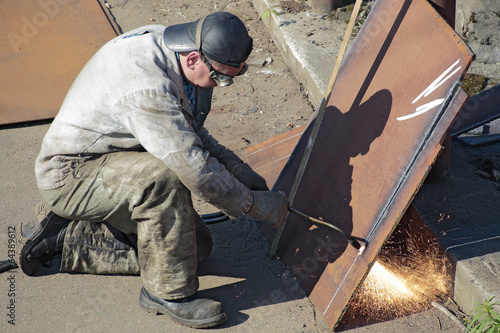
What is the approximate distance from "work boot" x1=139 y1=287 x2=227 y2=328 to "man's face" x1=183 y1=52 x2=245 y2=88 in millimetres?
1158

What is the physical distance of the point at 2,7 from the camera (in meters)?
6.05

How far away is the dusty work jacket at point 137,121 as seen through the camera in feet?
7.97

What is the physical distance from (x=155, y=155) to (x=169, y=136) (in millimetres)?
118

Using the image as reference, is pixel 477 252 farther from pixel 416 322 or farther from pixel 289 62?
pixel 289 62

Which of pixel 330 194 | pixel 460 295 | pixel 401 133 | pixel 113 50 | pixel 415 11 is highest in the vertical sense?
pixel 113 50

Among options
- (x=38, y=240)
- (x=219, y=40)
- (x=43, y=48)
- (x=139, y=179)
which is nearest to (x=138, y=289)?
(x=38, y=240)

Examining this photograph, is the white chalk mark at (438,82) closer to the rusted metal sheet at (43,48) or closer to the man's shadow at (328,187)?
the man's shadow at (328,187)

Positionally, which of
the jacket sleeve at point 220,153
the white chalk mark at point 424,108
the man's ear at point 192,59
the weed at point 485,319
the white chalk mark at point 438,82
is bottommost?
the weed at point 485,319

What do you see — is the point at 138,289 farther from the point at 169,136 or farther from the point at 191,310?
the point at 169,136

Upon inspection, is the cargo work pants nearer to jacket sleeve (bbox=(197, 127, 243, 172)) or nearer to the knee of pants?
the knee of pants

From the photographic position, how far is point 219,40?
2463mm

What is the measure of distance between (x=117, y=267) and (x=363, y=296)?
1.44 meters

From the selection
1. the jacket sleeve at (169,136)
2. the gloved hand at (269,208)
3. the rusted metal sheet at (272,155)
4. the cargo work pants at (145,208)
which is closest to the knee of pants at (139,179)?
the cargo work pants at (145,208)

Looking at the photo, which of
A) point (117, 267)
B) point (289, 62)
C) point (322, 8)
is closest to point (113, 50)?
point (117, 267)
